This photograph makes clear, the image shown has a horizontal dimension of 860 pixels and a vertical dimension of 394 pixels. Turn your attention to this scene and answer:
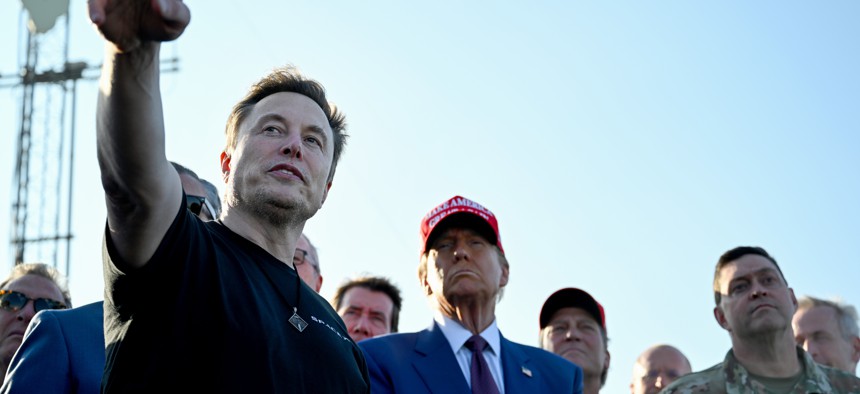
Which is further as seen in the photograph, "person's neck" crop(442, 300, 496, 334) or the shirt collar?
"person's neck" crop(442, 300, 496, 334)

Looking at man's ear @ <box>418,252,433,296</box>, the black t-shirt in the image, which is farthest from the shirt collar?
the black t-shirt

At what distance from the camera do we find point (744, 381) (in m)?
A: 5.46

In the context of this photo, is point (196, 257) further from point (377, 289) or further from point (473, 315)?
point (377, 289)

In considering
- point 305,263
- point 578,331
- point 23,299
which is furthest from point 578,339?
point 23,299

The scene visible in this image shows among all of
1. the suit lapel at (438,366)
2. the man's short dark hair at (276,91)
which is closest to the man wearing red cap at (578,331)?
the suit lapel at (438,366)

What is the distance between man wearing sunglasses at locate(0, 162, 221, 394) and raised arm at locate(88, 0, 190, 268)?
1.20 meters

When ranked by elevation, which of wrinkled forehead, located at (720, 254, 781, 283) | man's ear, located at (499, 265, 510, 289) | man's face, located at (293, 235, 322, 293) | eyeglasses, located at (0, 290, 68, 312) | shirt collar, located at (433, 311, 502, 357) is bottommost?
shirt collar, located at (433, 311, 502, 357)

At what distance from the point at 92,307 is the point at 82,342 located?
0.20 metres

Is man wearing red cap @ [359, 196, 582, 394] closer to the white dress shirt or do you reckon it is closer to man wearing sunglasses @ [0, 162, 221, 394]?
the white dress shirt

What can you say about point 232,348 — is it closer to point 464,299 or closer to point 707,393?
point 464,299

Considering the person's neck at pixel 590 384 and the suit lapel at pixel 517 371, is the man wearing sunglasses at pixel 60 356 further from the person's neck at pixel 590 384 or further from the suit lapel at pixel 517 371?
the person's neck at pixel 590 384

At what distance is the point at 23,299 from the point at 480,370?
2.07 meters

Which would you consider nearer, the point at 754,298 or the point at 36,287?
the point at 36,287

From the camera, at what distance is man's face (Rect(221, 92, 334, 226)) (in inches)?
114
